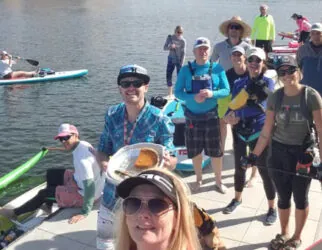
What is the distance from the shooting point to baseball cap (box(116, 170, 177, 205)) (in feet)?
6.65

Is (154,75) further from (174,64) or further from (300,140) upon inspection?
(300,140)

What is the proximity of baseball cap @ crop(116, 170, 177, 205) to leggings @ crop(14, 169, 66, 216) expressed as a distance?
3.99m

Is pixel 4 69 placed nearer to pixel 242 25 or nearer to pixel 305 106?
pixel 242 25

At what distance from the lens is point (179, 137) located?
24.4ft

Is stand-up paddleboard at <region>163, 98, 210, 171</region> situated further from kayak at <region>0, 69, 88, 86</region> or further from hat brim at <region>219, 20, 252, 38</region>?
kayak at <region>0, 69, 88, 86</region>

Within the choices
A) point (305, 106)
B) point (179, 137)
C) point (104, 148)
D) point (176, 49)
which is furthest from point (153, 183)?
point (176, 49)

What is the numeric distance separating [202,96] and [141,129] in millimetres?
1589

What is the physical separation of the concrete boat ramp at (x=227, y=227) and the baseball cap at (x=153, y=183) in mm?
2821

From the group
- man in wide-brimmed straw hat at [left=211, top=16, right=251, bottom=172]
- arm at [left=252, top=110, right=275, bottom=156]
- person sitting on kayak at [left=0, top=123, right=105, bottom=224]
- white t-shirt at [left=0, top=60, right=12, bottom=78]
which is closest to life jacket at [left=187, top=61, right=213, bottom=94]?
man in wide-brimmed straw hat at [left=211, top=16, right=251, bottom=172]

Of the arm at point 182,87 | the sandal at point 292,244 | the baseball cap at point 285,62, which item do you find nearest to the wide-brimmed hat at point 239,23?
the arm at point 182,87

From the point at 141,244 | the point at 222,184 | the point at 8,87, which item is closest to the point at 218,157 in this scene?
the point at 222,184

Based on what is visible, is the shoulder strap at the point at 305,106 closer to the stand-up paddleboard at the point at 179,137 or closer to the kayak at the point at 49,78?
the stand-up paddleboard at the point at 179,137

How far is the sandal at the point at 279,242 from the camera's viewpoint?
14.3 feet

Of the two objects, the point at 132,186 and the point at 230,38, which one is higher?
the point at 230,38
